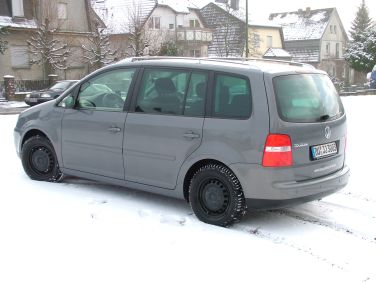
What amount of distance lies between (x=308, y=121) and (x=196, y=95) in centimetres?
120

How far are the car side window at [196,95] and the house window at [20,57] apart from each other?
30.3 m

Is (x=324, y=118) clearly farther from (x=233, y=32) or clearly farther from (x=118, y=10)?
(x=233, y=32)

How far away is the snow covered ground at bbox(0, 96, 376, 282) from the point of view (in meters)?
4.03

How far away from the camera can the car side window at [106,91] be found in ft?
19.1

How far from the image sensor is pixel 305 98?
5082mm

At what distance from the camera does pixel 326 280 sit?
3.92 meters


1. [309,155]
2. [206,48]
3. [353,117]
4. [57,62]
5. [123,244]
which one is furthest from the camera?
[206,48]

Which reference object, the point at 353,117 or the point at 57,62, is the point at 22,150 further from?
the point at 57,62

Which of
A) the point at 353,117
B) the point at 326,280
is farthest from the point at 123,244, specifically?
the point at 353,117

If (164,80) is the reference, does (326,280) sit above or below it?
below

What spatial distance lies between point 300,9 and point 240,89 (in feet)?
233

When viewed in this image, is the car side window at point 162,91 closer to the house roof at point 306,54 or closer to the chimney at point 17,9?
the chimney at point 17,9

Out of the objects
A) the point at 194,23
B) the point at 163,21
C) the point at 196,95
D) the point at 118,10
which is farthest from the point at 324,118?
the point at 194,23

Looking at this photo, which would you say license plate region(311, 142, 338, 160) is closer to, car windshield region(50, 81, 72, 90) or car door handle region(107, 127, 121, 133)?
car door handle region(107, 127, 121, 133)
